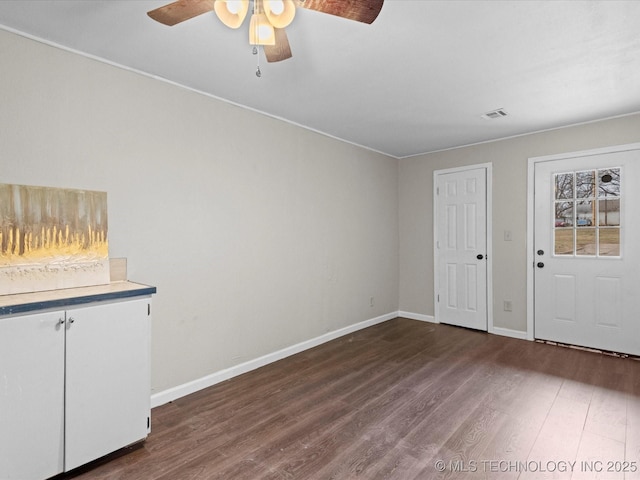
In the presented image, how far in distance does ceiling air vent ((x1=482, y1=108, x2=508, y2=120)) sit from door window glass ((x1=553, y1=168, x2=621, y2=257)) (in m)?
1.10

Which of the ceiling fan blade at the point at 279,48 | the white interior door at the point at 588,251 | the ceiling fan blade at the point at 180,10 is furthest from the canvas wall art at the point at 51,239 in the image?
the white interior door at the point at 588,251

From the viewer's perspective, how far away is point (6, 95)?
1.98 m

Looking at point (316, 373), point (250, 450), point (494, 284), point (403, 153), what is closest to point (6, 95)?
point (250, 450)

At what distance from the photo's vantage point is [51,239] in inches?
83.4

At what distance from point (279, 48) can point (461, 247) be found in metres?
3.72

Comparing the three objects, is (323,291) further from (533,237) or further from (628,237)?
(628,237)

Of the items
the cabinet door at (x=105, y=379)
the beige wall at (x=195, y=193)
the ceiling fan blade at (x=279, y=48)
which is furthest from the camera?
the beige wall at (x=195, y=193)

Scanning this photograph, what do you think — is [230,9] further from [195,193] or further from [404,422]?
[404,422]

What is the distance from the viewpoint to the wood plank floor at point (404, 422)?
1881mm

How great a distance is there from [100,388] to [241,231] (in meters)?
1.60

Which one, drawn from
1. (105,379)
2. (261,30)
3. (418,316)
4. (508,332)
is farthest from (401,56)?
(418,316)

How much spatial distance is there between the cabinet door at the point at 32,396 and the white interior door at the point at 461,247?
424cm

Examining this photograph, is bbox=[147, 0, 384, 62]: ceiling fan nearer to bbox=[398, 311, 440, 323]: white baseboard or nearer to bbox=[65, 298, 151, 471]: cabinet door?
bbox=[65, 298, 151, 471]: cabinet door

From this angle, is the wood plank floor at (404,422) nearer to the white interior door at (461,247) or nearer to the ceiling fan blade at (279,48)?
the white interior door at (461,247)
